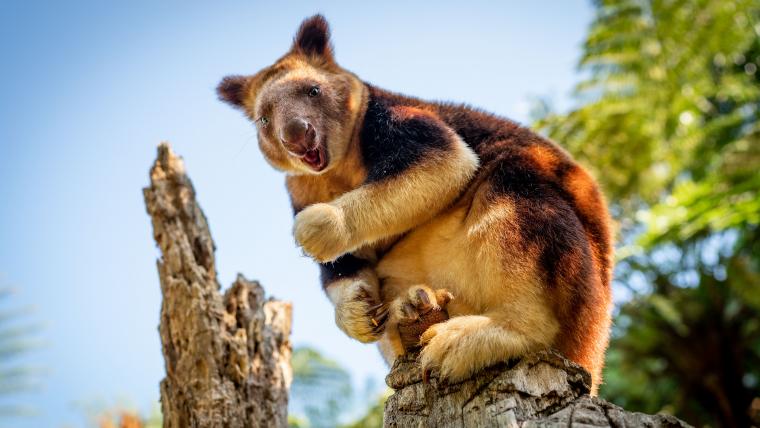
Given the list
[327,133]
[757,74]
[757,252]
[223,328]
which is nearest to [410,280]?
[327,133]

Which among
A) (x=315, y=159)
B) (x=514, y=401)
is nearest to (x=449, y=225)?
(x=315, y=159)

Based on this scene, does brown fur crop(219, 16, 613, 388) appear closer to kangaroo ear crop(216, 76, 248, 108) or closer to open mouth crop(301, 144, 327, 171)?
open mouth crop(301, 144, 327, 171)

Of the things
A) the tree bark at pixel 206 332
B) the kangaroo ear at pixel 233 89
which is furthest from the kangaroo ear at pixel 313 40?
the tree bark at pixel 206 332

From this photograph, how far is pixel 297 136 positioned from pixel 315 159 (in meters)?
0.23

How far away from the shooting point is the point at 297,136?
4699 millimetres

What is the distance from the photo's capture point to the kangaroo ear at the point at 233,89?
5840mm

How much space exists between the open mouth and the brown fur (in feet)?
0.15

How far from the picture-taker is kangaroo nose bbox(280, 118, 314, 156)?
4699 mm

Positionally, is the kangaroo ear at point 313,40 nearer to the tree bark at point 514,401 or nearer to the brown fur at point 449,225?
the brown fur at point 449,225

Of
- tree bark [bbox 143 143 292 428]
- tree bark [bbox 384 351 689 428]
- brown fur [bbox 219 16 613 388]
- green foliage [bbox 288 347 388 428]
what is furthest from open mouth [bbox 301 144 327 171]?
green foliage [bbox 288 347 388 428]

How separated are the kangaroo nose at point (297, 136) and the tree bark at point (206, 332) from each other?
59.2 inches

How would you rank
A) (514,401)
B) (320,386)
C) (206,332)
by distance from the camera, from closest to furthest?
(514,401)
(206,332)
(320,386)

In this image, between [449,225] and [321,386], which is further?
[321,386]

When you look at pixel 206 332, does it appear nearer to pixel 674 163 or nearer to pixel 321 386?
pixel 321 386
